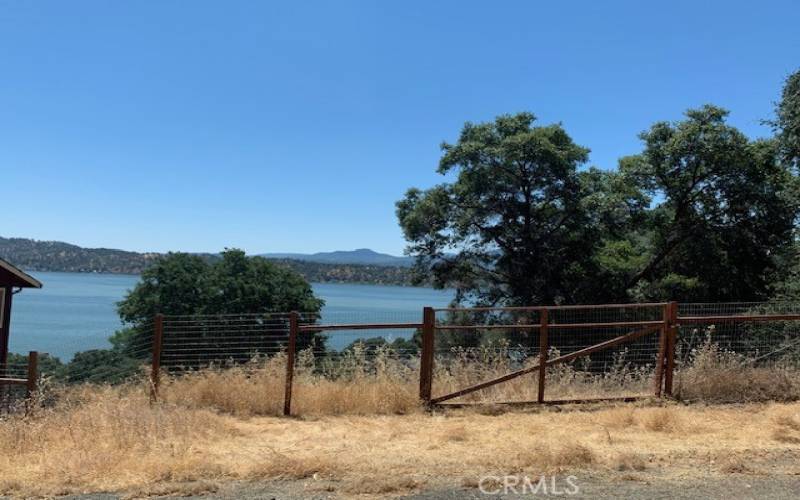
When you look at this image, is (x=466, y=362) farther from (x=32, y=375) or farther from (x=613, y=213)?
(x=613, y=213)

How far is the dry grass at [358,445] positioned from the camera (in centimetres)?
630

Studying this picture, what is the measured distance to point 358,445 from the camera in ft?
25.5

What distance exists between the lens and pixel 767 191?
23.5m

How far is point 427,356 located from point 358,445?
2.43m

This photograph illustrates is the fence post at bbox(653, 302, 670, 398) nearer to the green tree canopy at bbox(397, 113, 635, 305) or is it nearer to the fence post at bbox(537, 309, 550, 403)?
the fence post at bbox(537, 309, 550, 403)

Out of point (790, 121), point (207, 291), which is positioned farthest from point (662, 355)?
point (207, 291)

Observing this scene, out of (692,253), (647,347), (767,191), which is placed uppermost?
(767,191)

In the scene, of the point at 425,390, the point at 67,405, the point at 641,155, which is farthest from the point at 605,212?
the point at 67,405

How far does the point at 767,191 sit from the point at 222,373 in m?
21.1

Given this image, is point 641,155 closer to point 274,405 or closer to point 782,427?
point 782,427

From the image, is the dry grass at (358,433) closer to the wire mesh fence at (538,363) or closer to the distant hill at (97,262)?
the wire mesh fence at (538,363)

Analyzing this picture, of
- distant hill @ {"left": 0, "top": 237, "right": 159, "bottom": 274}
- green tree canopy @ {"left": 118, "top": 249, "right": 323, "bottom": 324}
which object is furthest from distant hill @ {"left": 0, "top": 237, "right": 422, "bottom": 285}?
green tree canopy @ {"left": 118, "top": 249, "right": 323, "bottom": 324}

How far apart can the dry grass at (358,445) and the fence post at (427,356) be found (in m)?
0.51

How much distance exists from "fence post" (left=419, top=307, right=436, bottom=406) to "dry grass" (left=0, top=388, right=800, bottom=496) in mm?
514
